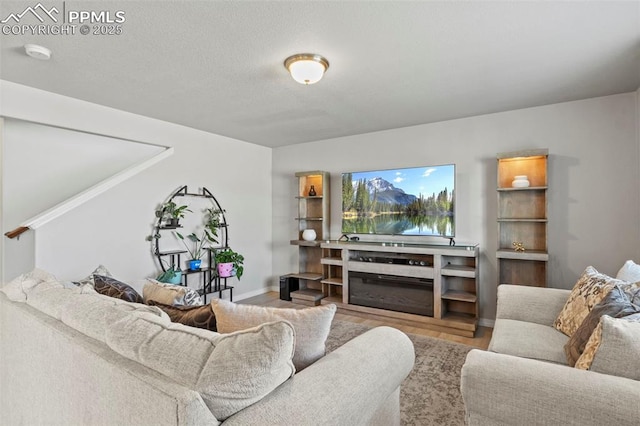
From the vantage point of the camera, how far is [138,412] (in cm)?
87

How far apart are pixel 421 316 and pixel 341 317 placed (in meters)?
0.97

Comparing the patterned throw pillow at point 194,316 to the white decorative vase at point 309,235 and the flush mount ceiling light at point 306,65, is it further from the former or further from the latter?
the white decorative vase at point 309,235

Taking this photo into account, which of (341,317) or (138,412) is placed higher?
(138,412)

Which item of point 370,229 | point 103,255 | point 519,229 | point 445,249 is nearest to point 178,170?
point 103,255

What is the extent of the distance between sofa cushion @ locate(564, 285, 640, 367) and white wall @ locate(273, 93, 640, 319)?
1.95 m

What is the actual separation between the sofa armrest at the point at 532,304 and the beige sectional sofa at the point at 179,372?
139cm

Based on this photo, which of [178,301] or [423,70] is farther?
[423,70]

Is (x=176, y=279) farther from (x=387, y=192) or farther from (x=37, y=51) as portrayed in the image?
(x=387, y=192)

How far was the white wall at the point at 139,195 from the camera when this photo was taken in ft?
10.1

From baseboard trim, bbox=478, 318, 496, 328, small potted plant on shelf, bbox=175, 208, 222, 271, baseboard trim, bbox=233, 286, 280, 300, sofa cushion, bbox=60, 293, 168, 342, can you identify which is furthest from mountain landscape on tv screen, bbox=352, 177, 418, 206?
sofa cushion, bbox=60, 293, 168, 342

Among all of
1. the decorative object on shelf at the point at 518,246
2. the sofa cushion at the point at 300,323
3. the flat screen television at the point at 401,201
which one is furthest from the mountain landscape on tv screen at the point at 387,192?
the sofa cushion at the point at 300,323

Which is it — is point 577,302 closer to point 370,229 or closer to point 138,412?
point 138,412

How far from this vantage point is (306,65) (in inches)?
93.5

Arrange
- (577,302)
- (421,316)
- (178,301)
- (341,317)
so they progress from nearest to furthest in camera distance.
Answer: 1. (178,301)
2. (577,302)
3. (421,316)
4. (341,317)
